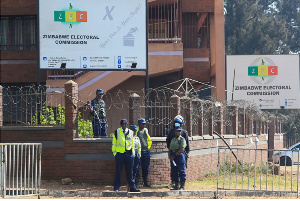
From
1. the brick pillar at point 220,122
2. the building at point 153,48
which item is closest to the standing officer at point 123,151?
the brick pillar at point 220,122

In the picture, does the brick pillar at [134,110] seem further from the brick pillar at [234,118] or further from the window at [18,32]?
the window at [18,32]

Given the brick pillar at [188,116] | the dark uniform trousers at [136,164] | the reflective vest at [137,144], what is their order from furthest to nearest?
the brick pillar at [188,116] < the dark uniform trousers at [136,164] < the reflective vest at [137,144]

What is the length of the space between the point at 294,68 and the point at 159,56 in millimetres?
19553

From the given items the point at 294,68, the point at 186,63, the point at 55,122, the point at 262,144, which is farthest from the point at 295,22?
the point at 55,122

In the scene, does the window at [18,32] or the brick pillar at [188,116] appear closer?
the brick pillar at [188,116]

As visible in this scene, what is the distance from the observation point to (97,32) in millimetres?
26641

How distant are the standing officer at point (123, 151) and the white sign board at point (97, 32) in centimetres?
848

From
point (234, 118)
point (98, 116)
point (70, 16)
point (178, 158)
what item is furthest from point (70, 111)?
point (234, 118)

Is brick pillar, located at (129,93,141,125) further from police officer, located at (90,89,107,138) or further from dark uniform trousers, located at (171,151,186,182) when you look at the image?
dark uniform trousers, located at (171,151,186,182)

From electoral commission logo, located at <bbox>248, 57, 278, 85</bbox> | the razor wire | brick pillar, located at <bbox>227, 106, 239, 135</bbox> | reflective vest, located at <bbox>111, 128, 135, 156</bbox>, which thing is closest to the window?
brick pillar, located at <bbox>227, 106, 239, 135</bbox>

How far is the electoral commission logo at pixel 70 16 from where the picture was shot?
86.8 feet

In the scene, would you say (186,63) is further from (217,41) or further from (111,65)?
(111,65)

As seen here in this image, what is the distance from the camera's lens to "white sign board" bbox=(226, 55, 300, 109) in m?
47.8

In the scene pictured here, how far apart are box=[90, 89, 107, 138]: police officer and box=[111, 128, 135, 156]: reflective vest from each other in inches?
77.2
